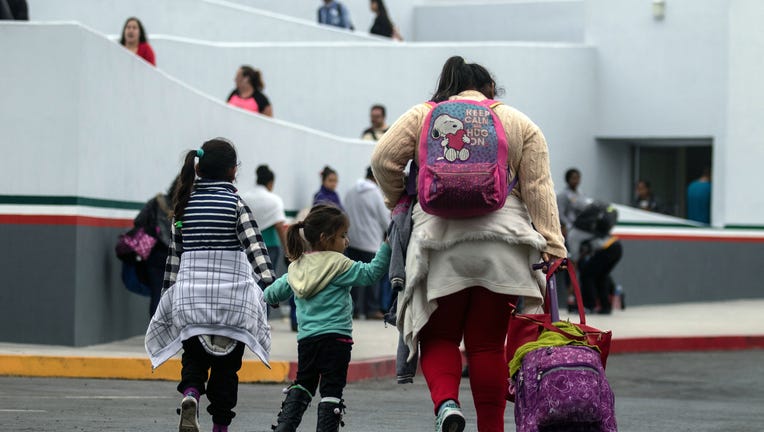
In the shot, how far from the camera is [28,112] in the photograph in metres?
12.7

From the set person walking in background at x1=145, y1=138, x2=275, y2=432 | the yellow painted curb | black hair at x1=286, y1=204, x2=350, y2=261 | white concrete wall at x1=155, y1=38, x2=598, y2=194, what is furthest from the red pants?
white concrete wall at x1=155, y1=38, x2=598, y2=194

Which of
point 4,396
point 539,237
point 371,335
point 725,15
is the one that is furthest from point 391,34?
point 539,237

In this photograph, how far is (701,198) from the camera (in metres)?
23.1

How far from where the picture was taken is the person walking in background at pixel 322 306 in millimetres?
7363

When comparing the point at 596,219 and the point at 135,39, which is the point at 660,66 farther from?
the point at 135,39

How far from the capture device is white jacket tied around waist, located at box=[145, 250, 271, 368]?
7.61 m

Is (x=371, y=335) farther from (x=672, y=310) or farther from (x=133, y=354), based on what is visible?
(x=672, y=310)

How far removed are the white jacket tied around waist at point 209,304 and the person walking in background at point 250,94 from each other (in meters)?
9.49

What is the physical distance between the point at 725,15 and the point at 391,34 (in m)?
5.40

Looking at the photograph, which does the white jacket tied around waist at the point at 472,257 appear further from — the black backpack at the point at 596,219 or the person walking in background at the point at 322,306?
the black backpack at the point at 596,219

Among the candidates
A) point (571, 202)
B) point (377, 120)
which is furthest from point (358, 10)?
point (571, 202)

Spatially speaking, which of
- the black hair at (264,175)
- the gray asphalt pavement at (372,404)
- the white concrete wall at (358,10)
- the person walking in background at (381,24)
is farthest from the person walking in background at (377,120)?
the white concrete wall at (358,10)

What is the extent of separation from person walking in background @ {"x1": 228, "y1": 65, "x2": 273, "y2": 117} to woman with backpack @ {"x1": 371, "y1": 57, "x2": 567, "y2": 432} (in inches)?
407

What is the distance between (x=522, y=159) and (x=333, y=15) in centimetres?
1774
